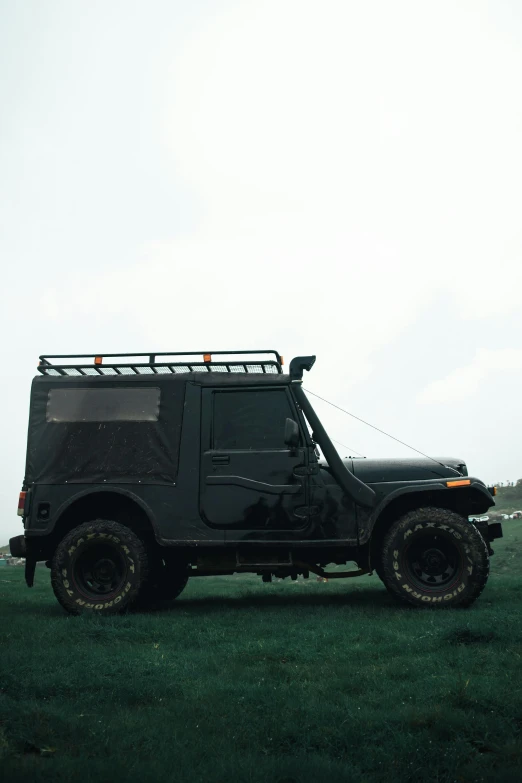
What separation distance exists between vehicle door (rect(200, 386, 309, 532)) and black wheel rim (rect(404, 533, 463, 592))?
138 cm

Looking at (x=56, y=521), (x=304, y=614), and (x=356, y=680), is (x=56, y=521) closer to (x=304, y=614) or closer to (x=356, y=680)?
(x=304, y=614)

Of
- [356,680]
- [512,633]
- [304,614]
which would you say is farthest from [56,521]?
[512,633]

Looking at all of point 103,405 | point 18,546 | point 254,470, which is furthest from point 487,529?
point 18,546

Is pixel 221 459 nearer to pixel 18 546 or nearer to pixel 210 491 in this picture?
pixel 210 491

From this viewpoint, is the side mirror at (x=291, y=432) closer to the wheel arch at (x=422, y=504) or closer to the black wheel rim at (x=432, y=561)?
the wheel arch at (x=422, y=504)

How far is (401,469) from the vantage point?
28.9 ft

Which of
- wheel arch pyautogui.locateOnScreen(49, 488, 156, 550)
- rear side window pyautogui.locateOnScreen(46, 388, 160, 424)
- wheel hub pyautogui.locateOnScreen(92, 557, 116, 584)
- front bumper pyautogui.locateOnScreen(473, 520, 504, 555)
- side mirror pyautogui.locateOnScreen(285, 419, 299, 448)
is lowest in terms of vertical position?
wheel hub pyautogui.locateOnScreen(92, 557, 116, 584)

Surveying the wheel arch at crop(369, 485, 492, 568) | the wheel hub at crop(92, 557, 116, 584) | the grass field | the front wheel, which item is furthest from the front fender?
the wheel hub at crop(92, 557, 116, 584)

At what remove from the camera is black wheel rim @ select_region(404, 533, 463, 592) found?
8.25 m

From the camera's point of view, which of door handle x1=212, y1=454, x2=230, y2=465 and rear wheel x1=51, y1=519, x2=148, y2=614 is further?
door handle x1=212, y1=454, x2=230, y2=465

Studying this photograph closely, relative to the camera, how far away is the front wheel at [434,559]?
805 centimetres

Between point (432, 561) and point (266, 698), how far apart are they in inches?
164

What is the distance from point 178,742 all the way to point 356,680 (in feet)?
5.40

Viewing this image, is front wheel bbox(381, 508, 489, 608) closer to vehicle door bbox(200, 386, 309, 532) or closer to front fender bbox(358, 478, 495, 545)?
front fender bbox(358, 478, 495, 545)
